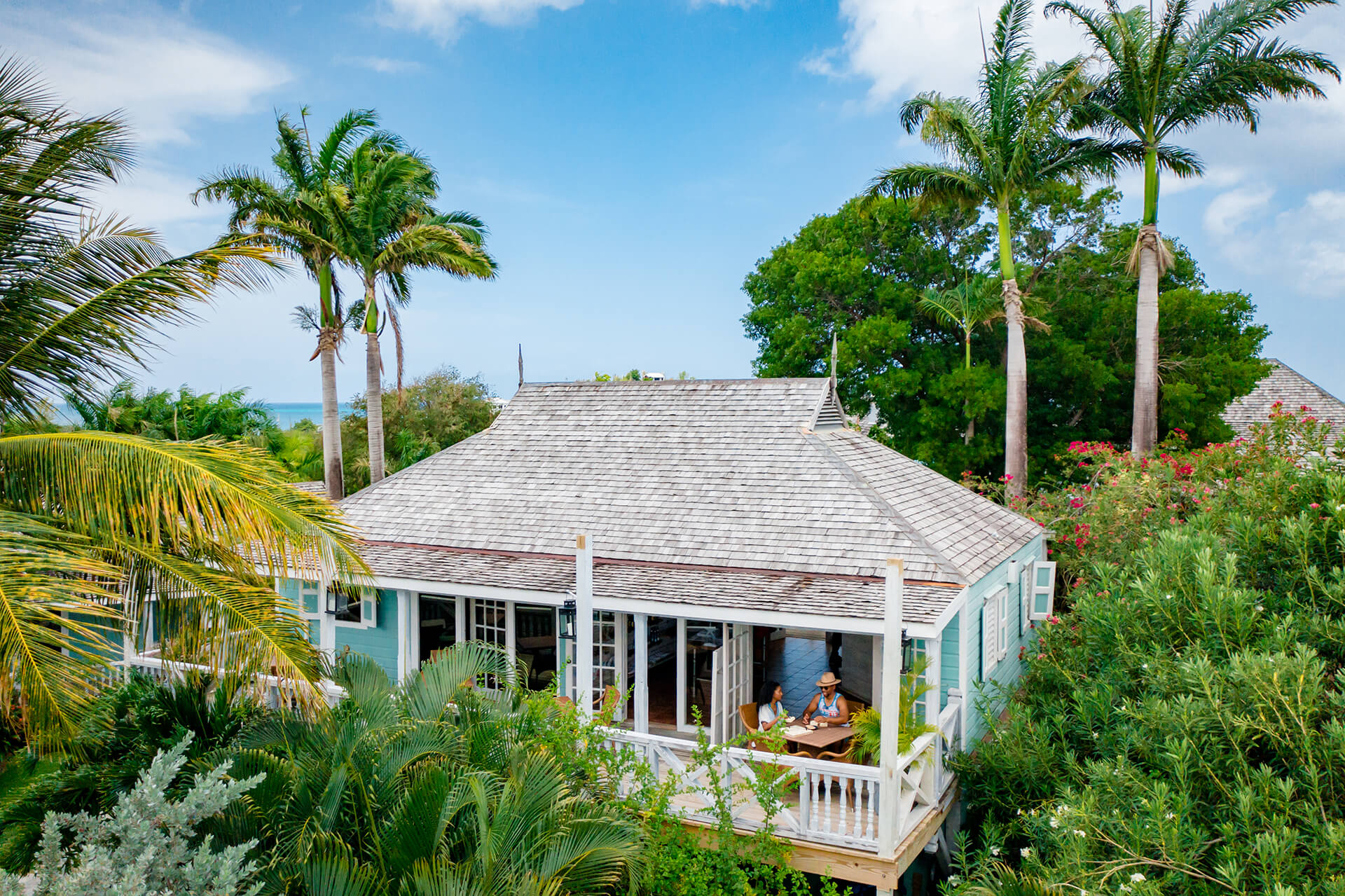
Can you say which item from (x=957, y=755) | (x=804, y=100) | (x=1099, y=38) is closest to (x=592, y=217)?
(x=804, y=100)

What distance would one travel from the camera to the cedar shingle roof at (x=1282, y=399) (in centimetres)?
2973

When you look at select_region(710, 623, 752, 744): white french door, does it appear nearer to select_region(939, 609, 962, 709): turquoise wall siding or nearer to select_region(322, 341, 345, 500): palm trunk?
select_region(939, 609, 962, 709): turquoise wall siding

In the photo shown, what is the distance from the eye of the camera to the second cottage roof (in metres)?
11.6

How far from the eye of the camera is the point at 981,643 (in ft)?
37.7

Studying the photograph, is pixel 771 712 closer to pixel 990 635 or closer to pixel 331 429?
pixel 990 635

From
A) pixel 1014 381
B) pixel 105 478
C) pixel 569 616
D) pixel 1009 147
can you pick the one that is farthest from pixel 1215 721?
pixel 1009 147

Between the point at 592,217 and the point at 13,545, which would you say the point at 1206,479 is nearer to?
the point at 13,545

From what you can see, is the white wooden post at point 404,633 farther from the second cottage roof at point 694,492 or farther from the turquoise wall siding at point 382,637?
the second cottage roof at point 694,492

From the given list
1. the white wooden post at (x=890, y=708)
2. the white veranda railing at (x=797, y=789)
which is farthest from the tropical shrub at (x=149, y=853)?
the white wooden post at (x=890, y=708)

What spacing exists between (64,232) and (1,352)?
1.15m

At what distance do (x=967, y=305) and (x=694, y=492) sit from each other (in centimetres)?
1682

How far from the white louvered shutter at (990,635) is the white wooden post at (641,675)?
4.66 metres

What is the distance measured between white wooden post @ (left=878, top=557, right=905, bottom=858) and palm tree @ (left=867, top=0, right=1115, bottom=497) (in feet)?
46.7

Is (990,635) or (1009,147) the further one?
(1009,147)
